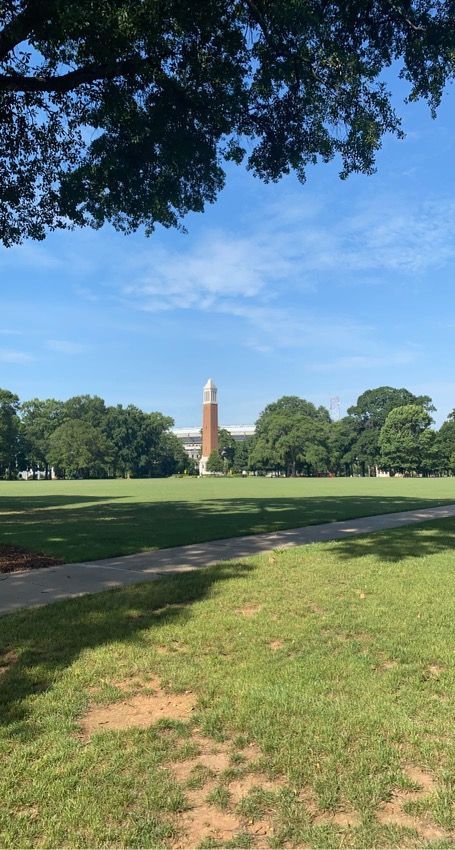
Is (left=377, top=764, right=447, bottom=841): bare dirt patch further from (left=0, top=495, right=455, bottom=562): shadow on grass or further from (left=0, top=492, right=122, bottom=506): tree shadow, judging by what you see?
(left=0, top=492, right=122, bottom=506): tree shadow

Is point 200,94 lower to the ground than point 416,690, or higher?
higher

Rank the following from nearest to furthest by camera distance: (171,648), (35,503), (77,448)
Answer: (171,648)
(35,503)
(77,448)

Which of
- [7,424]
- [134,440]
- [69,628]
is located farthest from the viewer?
[134,440]

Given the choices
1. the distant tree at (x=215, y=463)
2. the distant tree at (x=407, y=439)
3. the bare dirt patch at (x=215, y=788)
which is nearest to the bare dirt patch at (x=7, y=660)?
the bare dirt patch at (x=215, y=788)

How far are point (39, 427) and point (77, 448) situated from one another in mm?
13563

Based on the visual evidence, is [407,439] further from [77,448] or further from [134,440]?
[77,448]

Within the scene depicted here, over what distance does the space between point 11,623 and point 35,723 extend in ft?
7.04

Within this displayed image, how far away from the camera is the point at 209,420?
13062 centimetres

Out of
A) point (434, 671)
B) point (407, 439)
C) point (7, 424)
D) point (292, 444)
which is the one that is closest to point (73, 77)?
point (434, 671)

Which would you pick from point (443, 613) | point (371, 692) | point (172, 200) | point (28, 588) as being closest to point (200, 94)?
point (172, 200)

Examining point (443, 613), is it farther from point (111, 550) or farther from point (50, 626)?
point (111, 550)

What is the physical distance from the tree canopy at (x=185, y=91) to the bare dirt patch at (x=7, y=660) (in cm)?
770

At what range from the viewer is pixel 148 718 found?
3543 mm

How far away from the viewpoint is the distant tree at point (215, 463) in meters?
125
